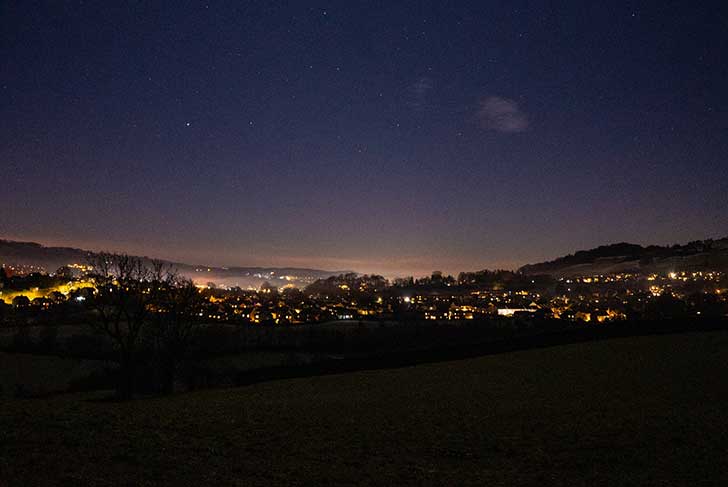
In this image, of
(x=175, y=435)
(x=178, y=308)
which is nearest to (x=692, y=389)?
(x=175, y=435)

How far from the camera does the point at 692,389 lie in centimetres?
1655

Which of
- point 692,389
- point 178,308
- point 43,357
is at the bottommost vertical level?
point 43,357

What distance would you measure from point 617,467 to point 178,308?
25211 millimetres

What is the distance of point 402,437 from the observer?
1098cm

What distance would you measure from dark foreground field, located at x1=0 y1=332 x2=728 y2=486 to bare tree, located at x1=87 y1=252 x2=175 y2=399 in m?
7.13

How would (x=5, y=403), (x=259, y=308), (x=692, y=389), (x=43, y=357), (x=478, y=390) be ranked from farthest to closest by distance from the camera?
(x=259, y=308)
(x=43, y=357)
(x=478, y=390)
(x=692, y=389)
(x=5, y=403)

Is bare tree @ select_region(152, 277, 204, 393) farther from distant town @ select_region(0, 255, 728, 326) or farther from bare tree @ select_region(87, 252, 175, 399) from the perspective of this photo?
distant town @ select_region(0, 255, 728, 326)

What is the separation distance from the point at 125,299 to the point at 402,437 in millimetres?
19308

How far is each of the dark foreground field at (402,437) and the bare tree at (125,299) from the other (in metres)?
7.13

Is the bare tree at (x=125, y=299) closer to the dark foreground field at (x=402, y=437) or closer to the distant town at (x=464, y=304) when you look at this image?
the distant town at (x=464, y=304)

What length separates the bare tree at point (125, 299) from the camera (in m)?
23.1

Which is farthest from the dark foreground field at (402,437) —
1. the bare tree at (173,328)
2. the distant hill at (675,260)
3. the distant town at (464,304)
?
the distant hill at (675,260)

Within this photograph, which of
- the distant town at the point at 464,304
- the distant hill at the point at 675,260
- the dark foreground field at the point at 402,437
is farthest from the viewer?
the distant hill at the point at 675,260

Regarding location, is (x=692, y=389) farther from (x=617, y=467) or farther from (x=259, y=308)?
(x=259, y=308)
